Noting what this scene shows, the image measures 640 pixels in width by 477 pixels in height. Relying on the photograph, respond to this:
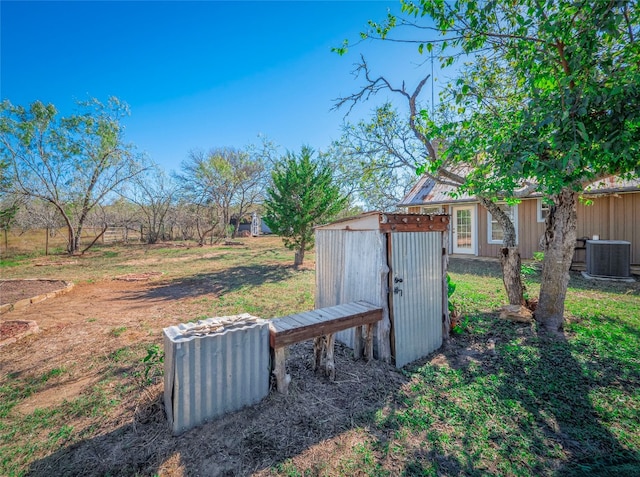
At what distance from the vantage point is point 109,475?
1.85 meters

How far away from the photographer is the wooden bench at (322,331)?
2.63 metres

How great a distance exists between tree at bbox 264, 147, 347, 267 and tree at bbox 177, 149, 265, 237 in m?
12.2

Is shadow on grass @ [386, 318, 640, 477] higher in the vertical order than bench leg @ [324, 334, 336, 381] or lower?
lower

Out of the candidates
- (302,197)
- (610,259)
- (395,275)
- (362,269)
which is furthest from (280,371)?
(610,259)

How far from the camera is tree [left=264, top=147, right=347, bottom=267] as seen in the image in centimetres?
1002

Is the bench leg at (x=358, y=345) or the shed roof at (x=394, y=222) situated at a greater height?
the shed roof at (x=394, y=222)

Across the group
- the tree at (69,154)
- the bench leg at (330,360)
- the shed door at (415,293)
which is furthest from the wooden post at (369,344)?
the tree at (69,154)

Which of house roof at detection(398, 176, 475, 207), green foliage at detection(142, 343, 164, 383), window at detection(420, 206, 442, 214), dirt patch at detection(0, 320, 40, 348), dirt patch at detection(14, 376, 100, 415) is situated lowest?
dirt patch at detection(14, 376, 100, 415)

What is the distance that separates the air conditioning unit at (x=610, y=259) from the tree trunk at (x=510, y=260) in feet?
15.3

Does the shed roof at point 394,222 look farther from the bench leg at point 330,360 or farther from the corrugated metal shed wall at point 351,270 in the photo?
the bench leg at point 330,360

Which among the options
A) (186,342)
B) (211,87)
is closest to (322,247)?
(186,342)

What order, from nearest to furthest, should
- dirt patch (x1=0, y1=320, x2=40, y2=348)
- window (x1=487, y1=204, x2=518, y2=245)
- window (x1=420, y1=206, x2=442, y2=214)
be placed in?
1. dirt patch (x1=0, y1=320, x2=40, y2=348)
2. window (x1=487, y1=204, x2=518, y2=245)
3. window (x1=420, y1=206, x2=442, y2=214)

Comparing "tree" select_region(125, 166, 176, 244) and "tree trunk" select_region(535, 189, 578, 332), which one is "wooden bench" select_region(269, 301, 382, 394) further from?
"tree" select_region(125, 166, 176, 244)

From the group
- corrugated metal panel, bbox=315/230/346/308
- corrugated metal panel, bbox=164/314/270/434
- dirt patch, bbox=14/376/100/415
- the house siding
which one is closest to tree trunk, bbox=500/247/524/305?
corrugated metal panel, bbox=315/230/346/308
